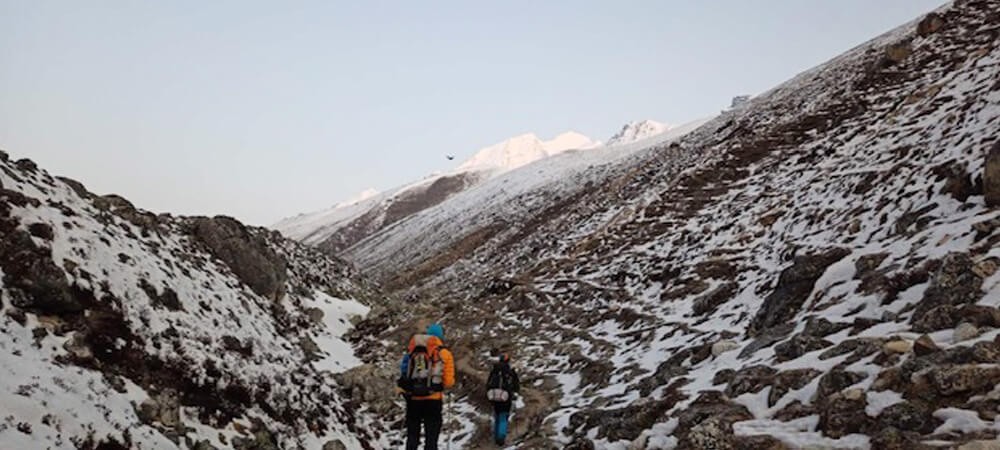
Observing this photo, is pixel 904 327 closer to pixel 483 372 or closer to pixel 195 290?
pixel 483 372

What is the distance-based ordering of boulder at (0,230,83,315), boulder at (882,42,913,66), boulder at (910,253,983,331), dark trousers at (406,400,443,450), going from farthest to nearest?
boulder at (882,42,913,66) → dark trousers at (406,400,443,450) → boulder at (0,230,83,315) → boulder at (910,253,983,331)

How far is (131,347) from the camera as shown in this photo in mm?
9977

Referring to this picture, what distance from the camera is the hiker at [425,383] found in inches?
376

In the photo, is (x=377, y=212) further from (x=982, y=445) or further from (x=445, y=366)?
(x=982, y=445)

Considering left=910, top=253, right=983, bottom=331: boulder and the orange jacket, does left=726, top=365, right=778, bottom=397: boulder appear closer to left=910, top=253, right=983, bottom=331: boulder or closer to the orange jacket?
left=910, top=253, right=983, bottom=331: boulder

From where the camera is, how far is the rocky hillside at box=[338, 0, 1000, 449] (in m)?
7.77

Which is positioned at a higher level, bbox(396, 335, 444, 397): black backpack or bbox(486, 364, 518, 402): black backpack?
bbox(396, 335, 444, 397): black backpack

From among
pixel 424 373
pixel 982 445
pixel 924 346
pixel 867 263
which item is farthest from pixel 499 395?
pixel 982 445

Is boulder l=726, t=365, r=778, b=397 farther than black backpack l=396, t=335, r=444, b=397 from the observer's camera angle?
No

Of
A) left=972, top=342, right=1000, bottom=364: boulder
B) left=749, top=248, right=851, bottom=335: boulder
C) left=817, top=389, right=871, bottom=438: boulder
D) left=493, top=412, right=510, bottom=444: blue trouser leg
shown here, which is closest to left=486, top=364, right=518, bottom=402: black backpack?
left=493, top=412, right=510, bottom=444: blue trouser leg

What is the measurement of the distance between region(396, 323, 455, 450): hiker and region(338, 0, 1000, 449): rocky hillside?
8.16ft

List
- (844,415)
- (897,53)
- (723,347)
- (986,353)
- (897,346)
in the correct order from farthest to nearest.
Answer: (897,53)
(723,347)
(897,346)
(844,415)
(986,353)

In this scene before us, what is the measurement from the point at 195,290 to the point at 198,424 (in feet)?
19.4

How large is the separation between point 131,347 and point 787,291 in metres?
12.7
